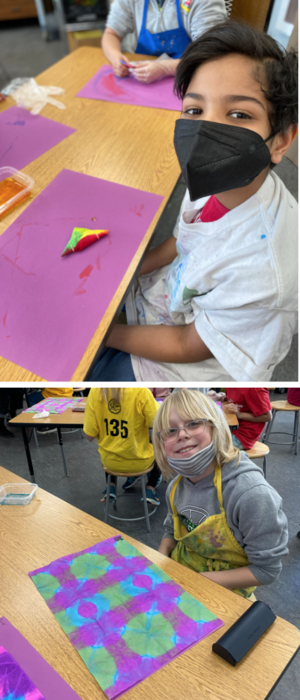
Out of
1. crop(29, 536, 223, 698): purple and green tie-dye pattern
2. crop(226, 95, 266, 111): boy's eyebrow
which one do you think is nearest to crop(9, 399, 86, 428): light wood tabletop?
crop(29, 536, 223, 698): purple and green tie-dye pattern

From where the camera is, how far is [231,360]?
76 centimetres

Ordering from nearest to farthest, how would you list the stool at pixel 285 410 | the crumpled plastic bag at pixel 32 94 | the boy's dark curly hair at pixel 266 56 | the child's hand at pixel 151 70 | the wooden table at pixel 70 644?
the boy's dark curly hair at pixel 266 56 → the wooden table at pixel 70 644 → the stool at pixel 285 410 → the child's hand at pixel 151 70 → the crumpled plastic bag at pixel 32 94

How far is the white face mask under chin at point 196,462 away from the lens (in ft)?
3.37

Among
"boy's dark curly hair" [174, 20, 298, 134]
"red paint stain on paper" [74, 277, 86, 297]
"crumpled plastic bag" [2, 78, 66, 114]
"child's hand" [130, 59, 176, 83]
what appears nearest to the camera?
"boy's dark curly hair" [174, 20, 298, 134]

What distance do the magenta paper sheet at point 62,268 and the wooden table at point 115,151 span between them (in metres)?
0.02

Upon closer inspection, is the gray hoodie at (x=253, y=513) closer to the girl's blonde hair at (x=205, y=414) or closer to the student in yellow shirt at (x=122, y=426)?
the girl's blonde hair at (x=205, y=414)

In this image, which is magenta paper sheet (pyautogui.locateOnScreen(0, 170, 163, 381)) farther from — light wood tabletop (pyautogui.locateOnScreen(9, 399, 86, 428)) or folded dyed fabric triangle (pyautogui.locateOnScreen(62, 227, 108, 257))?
light wood tabletop (pyautogui.locateOnScreen(9, 399, 86, 428))

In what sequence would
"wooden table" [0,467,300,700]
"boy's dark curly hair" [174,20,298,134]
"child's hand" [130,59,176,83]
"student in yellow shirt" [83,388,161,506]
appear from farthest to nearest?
"student in yellow shirt" [83,388,161,506] → "child's hand" [130,59,176,83] → "wooden table" [0,467,300,700] → "boy's dark curly hair" [174,20,298,134]

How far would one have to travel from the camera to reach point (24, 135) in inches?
48.0

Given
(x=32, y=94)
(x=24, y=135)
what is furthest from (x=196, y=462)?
(x=32, y=94)

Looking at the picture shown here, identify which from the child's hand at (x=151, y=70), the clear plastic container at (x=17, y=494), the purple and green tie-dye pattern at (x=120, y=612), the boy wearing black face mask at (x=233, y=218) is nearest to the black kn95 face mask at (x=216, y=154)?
the boy wearing black face mask at (x=233, y=218)

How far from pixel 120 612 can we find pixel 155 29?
4.27 ft

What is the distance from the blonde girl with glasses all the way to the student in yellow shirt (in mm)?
430

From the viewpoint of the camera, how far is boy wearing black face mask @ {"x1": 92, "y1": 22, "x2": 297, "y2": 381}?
625 mm
